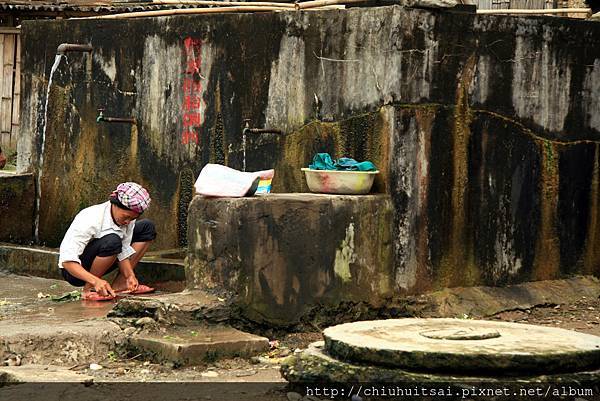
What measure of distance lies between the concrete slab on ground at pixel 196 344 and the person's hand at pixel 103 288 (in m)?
1.01

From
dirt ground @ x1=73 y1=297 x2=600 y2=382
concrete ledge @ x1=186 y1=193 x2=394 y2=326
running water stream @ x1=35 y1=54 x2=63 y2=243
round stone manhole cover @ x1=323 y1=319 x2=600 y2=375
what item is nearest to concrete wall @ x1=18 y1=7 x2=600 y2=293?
concrete ledge @ x1=186 y1=193 x2=394 y2=326

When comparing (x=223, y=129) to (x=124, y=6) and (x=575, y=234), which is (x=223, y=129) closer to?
(x=575, y=234)

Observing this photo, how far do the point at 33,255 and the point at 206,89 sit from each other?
2.16 metres

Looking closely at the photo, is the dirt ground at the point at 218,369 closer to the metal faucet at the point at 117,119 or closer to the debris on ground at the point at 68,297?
the debris on ground at the point at 68,297

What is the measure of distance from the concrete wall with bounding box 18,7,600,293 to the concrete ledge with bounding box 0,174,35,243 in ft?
2.94

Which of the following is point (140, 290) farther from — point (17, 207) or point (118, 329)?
point (17, 207)

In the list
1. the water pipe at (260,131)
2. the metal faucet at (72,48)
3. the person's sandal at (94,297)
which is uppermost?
the metal faucet at (72,48)

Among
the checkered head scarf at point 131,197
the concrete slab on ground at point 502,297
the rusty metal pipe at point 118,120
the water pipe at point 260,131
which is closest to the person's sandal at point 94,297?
the checkered head scarf at point 131,197

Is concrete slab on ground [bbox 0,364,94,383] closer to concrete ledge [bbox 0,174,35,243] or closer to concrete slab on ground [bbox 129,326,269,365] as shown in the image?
concrete slab on ground [bbox 129,326,269,365]

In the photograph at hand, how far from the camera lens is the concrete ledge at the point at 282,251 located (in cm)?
784

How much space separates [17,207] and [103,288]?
311 centimetres

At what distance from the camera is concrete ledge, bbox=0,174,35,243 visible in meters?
11.1

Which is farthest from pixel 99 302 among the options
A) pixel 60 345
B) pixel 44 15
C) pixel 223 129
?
pixel 44 15

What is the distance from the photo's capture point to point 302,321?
26.3 ft
